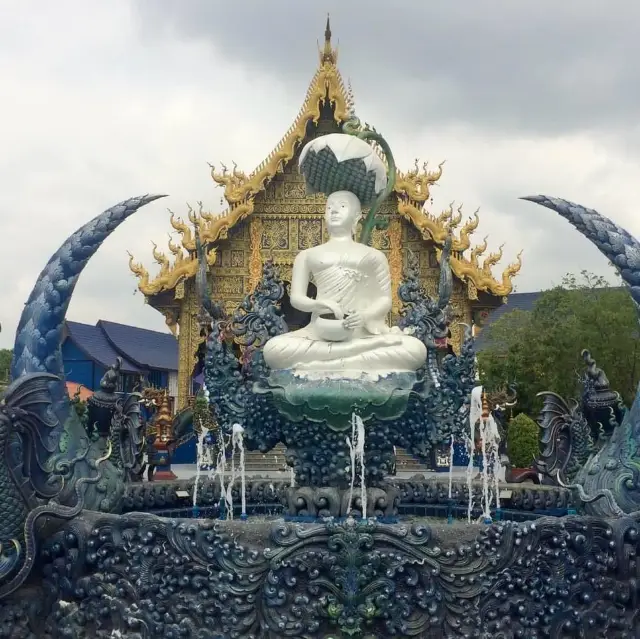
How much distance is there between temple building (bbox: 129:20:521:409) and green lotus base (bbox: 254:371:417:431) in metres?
11.8

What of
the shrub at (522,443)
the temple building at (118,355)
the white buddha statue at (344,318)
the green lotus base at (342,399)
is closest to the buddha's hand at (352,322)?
the white buddha statue at (344,318)

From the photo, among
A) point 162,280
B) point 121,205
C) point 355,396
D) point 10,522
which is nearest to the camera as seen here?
point 10,522

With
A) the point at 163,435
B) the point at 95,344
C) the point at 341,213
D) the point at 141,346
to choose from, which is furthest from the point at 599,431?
the point at 141,346

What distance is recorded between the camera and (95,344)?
2527cm

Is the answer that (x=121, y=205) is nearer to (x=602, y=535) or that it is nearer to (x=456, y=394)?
(x=456, y=394)

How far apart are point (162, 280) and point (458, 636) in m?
14.5

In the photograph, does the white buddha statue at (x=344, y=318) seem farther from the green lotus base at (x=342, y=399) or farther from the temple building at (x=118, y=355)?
the temple building at (x=118, y=355)

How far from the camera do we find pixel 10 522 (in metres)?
4.81

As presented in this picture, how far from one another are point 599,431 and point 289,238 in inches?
491

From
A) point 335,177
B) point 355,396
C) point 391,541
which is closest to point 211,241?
point 335,177

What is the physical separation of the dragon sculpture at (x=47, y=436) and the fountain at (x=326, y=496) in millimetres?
15

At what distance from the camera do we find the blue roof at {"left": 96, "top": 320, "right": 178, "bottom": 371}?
25.7 m

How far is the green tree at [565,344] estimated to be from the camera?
56.7 feet

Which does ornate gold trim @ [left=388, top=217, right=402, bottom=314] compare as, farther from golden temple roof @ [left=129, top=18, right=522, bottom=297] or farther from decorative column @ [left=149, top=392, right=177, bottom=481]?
decorative column @ [left=149, top=392, right=177, bottom=481]
